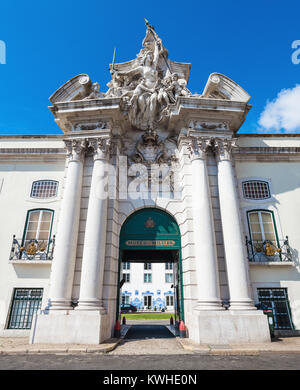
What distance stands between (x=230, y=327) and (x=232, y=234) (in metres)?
3.55

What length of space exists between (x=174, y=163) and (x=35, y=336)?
973 cm

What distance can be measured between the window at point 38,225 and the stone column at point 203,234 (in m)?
7.49

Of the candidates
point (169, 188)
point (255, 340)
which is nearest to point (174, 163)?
point (169, 188)

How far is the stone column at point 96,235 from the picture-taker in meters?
9.71

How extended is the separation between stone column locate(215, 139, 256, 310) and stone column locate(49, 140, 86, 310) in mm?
6522

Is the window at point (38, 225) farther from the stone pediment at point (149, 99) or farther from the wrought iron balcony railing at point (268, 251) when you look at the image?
the wrought iron balcony railing at point (268, 251)

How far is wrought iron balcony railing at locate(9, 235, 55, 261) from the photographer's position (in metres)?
12.0

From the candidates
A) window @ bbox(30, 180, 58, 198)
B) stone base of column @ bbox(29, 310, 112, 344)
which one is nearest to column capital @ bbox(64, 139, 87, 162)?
window @ bbox(30, 180, 58, 198)

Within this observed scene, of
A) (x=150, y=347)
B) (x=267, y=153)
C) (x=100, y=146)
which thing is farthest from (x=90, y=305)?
(x=267, y=153)

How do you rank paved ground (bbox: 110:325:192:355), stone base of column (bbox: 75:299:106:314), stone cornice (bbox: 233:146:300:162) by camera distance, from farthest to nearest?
stone cornice (bbox: 233:146:300:162), stone base of column (bbox: 75:299:106:314), paved ground (bbox: 110:325:192:355)

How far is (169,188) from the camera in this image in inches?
505

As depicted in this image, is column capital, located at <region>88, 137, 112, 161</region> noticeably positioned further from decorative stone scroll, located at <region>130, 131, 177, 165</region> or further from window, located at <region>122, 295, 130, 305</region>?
window, located at <region>122, 295, 130, 305</region>

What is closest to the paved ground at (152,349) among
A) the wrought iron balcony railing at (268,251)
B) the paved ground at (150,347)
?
the paved ground at (150,347)

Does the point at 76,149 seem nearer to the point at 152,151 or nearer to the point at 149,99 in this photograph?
the point at 152,151
